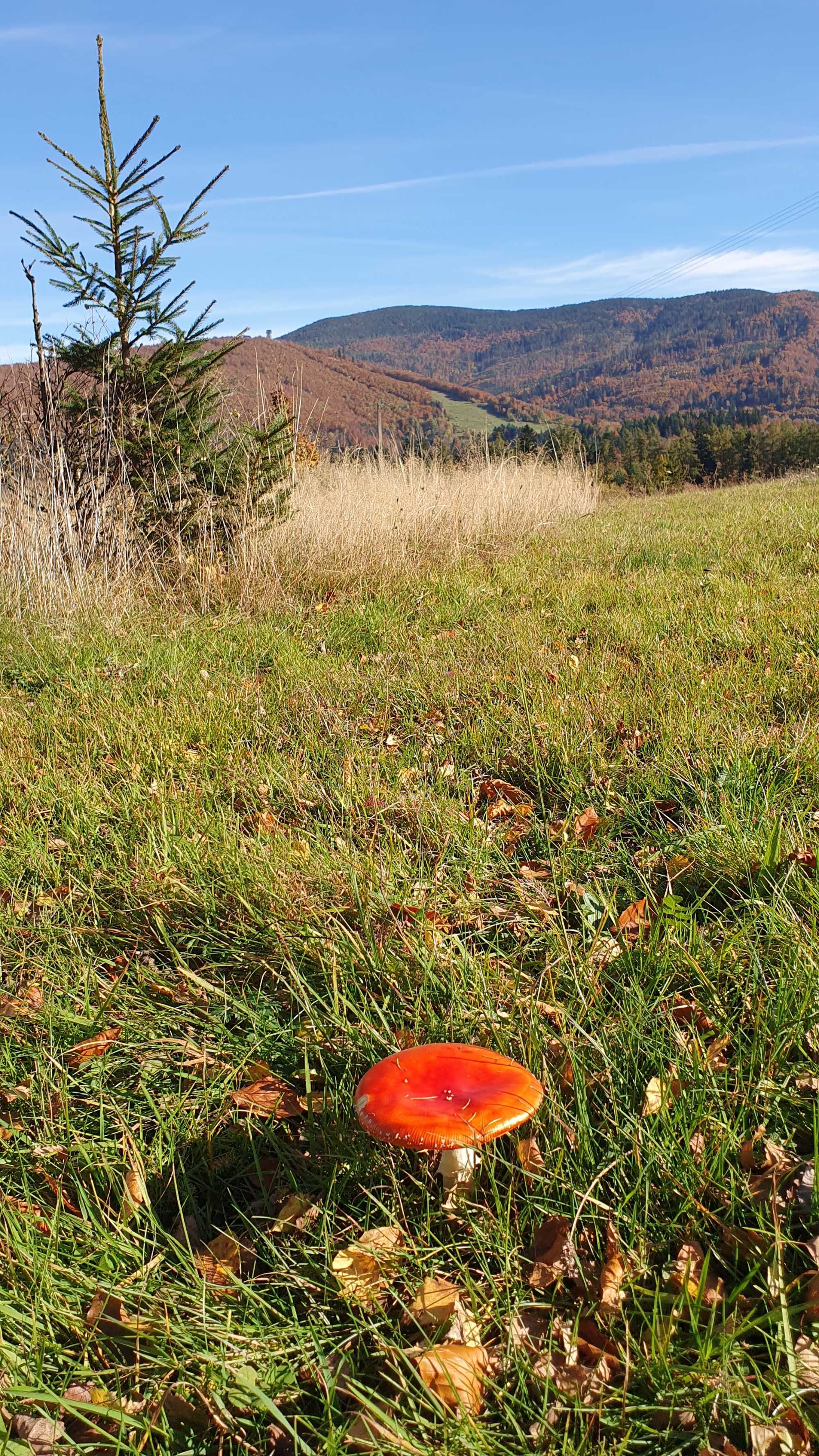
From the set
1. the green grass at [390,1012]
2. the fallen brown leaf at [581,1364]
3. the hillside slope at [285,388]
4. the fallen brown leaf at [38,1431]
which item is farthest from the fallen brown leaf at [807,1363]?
the hillside slope at [285,388]

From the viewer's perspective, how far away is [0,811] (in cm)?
309

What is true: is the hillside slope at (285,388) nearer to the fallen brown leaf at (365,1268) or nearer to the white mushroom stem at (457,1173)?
the white mushroom stem at (457,1173)

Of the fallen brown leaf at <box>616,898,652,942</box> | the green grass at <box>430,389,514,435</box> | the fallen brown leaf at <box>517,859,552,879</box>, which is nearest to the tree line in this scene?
the green grass at <box>430,389,514,435</box>

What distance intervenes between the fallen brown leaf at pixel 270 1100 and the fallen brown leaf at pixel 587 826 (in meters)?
1.21

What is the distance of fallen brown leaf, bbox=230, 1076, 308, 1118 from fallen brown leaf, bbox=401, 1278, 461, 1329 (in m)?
0.49

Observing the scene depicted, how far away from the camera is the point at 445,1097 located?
1.31 meters

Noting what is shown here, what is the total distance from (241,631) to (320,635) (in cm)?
56

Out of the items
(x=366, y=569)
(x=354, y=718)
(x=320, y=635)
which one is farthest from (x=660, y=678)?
(x=366, y=569)

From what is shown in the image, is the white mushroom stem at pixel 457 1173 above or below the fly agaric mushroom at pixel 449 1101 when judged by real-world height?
below

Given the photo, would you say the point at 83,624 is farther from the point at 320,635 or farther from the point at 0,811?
the point at 0,811

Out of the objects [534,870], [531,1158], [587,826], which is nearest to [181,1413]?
[531,1158]

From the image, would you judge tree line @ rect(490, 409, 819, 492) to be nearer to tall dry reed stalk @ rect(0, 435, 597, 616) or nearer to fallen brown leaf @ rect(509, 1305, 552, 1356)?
tall dry reed stalk @ rect(0, 435, 597, 616)

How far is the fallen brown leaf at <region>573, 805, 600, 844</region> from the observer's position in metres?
2.57

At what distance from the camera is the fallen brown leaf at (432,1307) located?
1.28 metres
